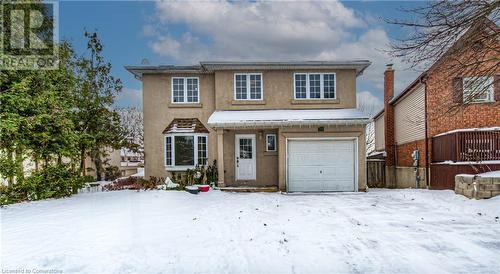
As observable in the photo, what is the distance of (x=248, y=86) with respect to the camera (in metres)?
14.7

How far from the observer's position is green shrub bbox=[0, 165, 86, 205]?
9864 mm

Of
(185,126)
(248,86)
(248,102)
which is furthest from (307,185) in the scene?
(185,126)

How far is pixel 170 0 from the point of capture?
14.3 metres

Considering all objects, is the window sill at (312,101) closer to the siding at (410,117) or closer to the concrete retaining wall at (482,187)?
the siding at (410,117)

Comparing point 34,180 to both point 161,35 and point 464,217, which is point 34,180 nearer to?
point 161,35

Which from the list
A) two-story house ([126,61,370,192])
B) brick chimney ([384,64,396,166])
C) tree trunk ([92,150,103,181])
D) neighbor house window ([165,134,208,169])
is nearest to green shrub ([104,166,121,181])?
tree trunk ([92,150,103,181])

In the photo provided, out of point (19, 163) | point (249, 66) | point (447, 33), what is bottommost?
→ point (19, 163)

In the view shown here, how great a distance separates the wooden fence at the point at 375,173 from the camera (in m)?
17.9

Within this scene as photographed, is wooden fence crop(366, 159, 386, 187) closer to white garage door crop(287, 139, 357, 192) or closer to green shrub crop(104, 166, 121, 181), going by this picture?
white garage door crop(287, 139, 357, 192)

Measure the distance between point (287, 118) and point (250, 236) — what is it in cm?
771

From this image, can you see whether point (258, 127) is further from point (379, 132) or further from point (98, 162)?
point (379, 132)

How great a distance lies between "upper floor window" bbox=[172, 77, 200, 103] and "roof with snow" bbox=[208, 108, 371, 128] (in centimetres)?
164

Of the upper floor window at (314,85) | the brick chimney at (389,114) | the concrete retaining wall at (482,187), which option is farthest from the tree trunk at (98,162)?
the concrete retaining wall at (482,187)

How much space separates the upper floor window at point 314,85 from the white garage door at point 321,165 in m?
2.34
